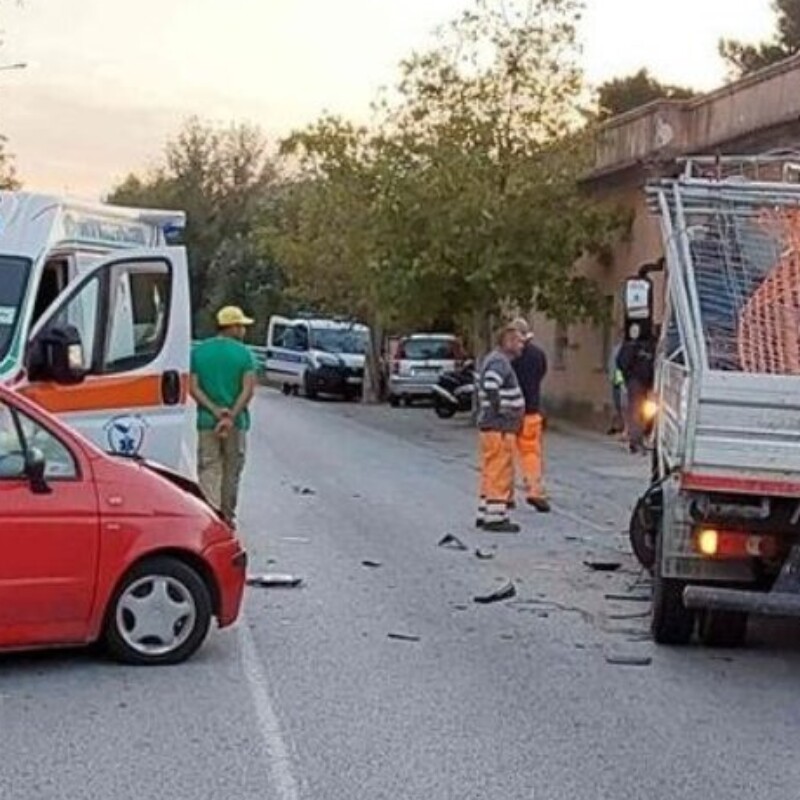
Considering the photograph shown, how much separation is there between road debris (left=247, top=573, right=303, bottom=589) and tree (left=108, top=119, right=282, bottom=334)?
58.1 metres

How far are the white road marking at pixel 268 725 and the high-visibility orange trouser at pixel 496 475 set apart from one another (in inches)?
228

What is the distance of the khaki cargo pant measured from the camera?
13.0m

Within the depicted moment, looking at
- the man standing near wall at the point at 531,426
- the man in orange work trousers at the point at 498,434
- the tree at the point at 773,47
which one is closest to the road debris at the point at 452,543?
the man in orange work trousers at the point at 498,434

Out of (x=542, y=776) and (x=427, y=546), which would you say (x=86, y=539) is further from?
(x=427, y=546)

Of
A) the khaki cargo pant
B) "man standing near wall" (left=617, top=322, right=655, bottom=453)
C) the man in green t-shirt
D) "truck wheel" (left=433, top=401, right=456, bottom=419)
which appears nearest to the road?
the khaki cargo pant

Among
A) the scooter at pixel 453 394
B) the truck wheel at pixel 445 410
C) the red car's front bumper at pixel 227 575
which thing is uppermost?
the red car's front bumper at pixel 227 575

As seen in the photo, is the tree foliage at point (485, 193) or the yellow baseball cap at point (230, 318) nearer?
the yellow baseball cap at point (230, 318)

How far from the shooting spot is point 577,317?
112ft

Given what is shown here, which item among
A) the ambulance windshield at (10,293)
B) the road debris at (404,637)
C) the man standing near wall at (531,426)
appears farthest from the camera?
the man standing near wall at (531,426)

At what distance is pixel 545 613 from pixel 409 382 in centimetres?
3132

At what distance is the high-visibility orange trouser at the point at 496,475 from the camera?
1561 centimetres

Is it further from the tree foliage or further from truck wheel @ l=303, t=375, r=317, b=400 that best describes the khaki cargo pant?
truck wheel @ l=303, t=375, r=317, b=400

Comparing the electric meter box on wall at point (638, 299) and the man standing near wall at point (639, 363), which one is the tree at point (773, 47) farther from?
the electric meter box on wall at point (638, 299)

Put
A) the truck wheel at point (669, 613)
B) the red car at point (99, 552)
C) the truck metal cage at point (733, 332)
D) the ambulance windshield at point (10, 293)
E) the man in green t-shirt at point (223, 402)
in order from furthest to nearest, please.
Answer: the man in green t-shirt at point (223, 402) < the ambulance windshield at point (10, 293) < the truck wheel at point (669, 613) < the truck metal cage at point (733, 332) < the red car at point (99, 552)
